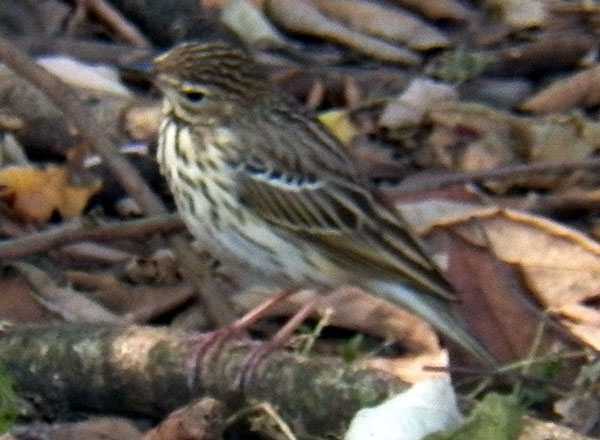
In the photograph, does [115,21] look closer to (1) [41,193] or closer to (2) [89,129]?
(1) [41,193]

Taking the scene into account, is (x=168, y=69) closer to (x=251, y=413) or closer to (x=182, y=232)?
(x=182, y=232)

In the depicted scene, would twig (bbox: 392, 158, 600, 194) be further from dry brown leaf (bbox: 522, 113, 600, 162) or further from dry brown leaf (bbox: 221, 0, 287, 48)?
dry brown leaf (bbox: 221, 0, 287, 48)

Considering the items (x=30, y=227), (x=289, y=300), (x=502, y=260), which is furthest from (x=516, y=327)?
(x=30, y=227)

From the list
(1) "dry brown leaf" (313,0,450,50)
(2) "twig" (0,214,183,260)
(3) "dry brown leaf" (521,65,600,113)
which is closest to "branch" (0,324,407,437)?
A: (2) "twig" (0,214,183,260)

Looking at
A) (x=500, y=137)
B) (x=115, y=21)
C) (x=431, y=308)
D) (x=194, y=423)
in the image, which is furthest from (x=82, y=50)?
(x=194, y=423)

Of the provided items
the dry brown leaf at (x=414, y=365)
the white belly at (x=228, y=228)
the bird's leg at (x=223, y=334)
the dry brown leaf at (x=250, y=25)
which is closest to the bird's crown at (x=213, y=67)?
the white belly at (x=228, y=228)

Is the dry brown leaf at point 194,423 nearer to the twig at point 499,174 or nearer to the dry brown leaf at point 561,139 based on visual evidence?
the twig at point 499,174
